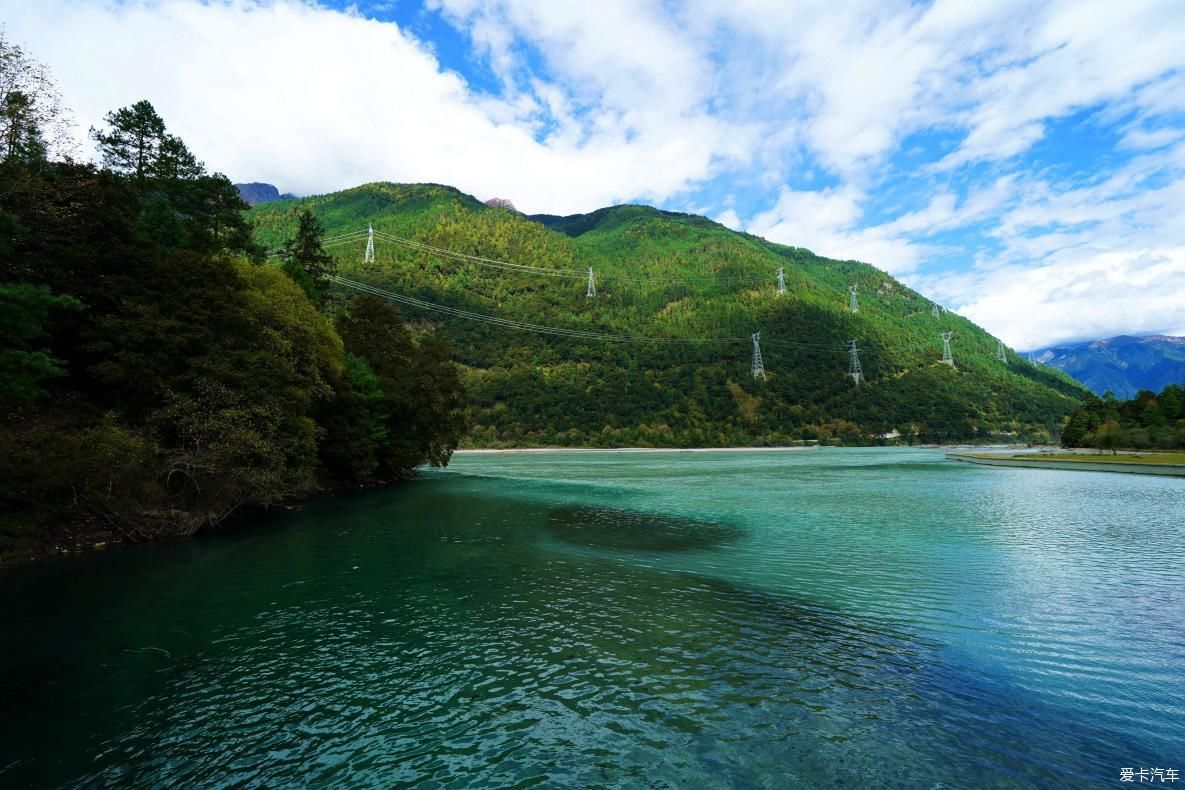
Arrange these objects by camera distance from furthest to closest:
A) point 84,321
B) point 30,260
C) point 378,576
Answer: point 84,321
point 30,260
point 378,576

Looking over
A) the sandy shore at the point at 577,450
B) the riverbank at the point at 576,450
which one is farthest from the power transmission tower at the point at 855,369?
the sandy shore at the point at 577,450

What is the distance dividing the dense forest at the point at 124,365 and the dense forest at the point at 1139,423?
3807 inches

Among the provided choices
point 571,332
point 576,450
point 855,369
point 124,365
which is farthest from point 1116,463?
point 571,332

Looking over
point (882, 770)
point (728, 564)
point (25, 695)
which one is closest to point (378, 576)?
point (25, 695)

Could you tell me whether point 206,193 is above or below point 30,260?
above

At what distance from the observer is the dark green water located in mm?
8367

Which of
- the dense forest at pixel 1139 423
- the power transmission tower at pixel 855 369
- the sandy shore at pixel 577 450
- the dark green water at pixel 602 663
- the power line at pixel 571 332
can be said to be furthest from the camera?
the power transmission tower at pixel 855 369

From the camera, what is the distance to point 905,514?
111 feet

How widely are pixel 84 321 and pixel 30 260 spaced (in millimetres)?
3308

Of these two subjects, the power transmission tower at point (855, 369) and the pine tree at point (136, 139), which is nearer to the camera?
the pine tree at point (136, 139)

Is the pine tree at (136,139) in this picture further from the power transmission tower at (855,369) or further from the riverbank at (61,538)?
the power transmission tower at (855,369)

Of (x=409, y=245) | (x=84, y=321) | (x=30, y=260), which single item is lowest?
(x=84, y=321)

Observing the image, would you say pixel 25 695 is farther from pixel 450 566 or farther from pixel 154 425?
pixel 154 425

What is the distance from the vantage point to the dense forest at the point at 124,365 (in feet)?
70.2
